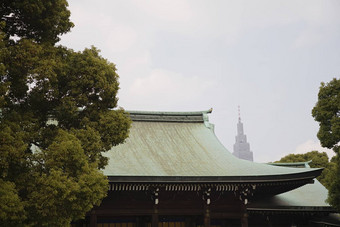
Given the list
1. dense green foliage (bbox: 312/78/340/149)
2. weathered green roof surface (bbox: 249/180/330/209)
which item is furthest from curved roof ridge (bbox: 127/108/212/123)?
dense green foliage (bbox: 312/78/340/149)

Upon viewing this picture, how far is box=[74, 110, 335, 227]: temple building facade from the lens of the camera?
17.3m

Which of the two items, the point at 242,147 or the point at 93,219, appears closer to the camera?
the point at 93,219

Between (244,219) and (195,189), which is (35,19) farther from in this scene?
(244,219)

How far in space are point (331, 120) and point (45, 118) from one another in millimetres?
11873

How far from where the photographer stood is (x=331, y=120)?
16562 mm

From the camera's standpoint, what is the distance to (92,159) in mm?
11586

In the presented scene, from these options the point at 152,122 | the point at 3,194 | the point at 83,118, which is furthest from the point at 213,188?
the point at 3,194

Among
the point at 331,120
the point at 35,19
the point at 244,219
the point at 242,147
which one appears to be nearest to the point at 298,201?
the point at 244,219

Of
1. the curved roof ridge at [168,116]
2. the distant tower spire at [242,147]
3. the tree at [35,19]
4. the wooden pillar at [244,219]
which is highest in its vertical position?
the distant tower spire at [242,147]

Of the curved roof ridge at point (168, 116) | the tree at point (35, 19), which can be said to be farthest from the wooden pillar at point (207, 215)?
the tree at point (35, 19)

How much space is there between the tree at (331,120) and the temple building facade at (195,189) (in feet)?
5.18

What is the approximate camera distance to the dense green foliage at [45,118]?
9.73 meters

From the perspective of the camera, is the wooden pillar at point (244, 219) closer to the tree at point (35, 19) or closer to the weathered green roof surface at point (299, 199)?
the weathered green roof surface at point (299, 199)

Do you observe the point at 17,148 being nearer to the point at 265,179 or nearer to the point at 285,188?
the point at 265,179
